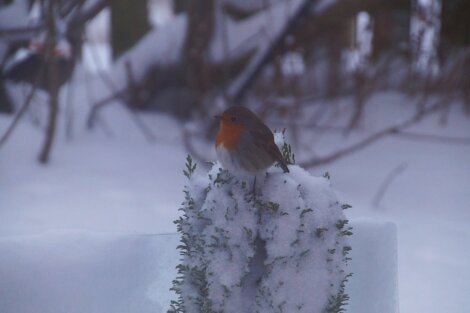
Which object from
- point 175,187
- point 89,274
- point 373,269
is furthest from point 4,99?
point 373,269

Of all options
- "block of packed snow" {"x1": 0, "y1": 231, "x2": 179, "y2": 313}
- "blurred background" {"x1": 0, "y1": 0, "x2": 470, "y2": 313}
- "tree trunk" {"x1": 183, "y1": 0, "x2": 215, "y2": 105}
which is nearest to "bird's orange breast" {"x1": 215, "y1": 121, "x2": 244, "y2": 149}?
"block of packed snow" {"x1": 0, "y1": 231, "x2": 179, "y2": 313}

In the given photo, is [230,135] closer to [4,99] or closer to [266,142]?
[266,142]

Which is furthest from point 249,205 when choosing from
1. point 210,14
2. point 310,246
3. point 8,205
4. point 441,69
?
point 441,69

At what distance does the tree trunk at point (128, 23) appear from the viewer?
528 cm

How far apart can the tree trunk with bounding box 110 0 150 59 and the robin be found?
4.36 m

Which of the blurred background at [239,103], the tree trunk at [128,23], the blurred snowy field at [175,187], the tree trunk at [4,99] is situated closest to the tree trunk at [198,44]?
the blurred background at [239,103]

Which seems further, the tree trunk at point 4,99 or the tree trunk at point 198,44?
the tree trunk at point 4,99

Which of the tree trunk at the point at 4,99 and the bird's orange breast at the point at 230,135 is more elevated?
the tree trunk at the point at 4,99

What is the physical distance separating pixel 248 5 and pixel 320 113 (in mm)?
1014

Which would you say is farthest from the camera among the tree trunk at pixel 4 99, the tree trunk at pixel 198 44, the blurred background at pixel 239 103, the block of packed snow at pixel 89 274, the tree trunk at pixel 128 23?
the tree trunk at pixel 128 23

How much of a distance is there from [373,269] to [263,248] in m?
0.44

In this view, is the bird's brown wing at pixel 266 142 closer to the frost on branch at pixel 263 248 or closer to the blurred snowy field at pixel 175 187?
the frost on branch at pixel 263 248

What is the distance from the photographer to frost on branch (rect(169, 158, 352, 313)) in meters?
1.08

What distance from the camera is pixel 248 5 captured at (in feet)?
14.5
